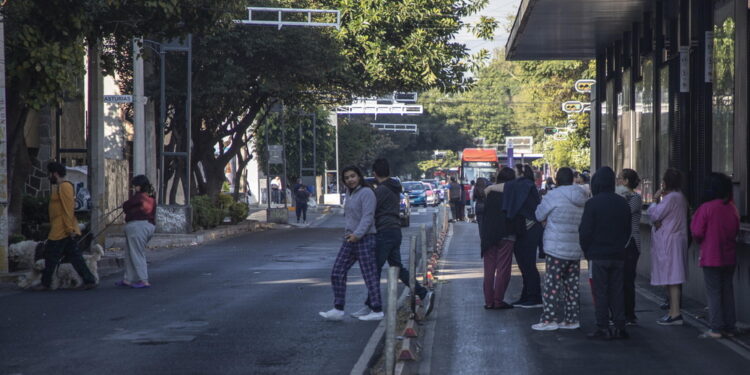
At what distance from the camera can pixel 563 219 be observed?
11391mm

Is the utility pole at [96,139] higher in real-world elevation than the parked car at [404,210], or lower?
higher

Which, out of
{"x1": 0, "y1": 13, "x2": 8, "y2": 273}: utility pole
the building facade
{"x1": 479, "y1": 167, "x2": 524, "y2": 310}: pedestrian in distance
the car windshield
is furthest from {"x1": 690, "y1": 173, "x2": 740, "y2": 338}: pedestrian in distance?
the car windshield

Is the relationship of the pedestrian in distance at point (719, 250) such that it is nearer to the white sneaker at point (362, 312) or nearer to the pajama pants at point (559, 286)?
the pajama pants at point (559, 286)

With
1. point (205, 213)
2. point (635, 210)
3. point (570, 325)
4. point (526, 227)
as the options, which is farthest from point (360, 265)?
point (205, 213)

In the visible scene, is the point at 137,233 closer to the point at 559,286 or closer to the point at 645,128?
the point at 559,286

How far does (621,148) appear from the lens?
72.6 ft

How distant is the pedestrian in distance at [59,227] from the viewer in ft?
50.5

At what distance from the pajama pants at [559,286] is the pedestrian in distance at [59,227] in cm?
732

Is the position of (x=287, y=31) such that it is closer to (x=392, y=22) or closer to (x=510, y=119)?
(x=392, y=22)

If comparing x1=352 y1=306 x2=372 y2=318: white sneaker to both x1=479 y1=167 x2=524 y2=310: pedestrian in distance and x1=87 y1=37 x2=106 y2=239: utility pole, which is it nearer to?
x1=479 y1=167 x2=524 y2=310: pedestrian in distance

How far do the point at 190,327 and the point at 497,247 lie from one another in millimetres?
3936

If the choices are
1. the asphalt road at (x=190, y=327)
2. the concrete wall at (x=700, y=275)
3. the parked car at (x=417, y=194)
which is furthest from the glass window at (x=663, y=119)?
the parked car at (x=417, y=194)

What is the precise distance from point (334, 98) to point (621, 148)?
1906 cm

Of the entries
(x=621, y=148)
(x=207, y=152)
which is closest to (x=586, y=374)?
(x=621, y=148)
